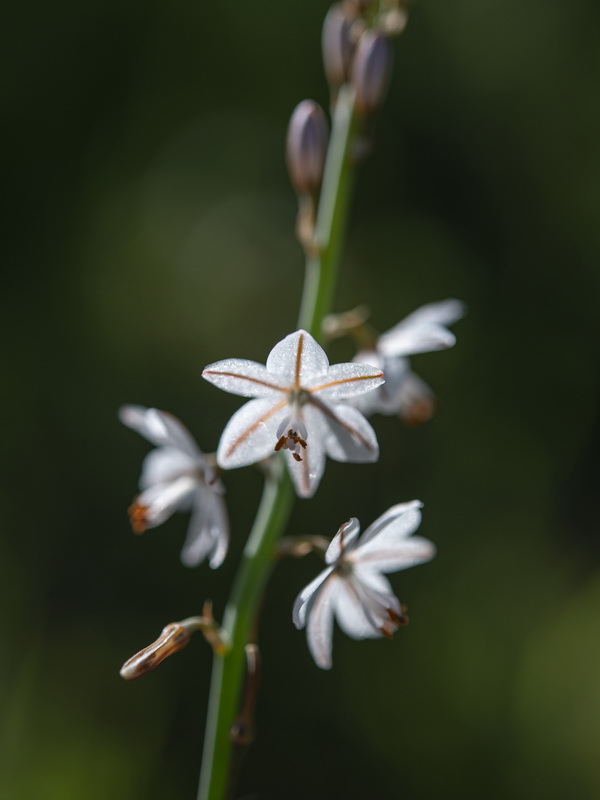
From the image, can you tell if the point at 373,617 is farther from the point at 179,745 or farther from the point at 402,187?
the point at 402,187

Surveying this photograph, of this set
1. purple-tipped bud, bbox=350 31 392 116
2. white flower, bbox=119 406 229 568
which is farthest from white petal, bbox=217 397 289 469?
purple-tipped bud, bbox=350 31 392 116

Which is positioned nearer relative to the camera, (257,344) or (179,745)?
(179,745)

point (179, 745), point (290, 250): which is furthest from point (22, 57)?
point (179, 745)

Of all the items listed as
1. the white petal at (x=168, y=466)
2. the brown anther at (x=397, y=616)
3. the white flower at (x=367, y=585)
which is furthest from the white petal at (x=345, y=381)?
the brown anther at (x=397, y=616)

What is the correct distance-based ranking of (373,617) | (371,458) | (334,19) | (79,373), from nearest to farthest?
(371,458), (373,617), (334,19), (79,373)

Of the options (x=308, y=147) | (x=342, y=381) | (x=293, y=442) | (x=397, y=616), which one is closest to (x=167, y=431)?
(x=293, y=442)

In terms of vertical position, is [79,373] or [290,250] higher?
[290,250]
